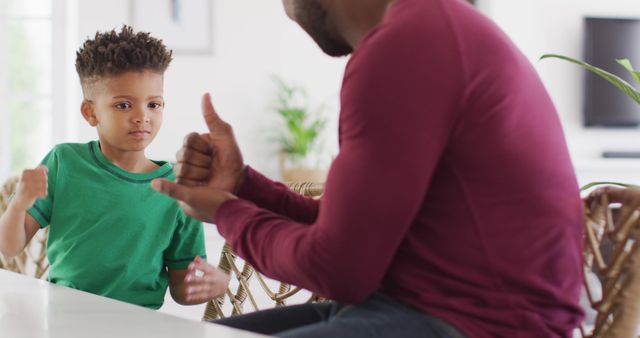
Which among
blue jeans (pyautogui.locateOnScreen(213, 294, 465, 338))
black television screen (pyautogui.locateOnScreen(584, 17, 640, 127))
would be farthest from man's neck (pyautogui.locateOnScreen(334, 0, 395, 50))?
black television screen (pyautogui.locateOnScreen(584, 17, 640, 127))

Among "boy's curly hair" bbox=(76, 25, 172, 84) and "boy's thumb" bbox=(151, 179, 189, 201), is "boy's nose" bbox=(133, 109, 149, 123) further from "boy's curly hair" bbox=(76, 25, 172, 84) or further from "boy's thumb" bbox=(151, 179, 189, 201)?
"boy's thumb" bbox=(151, 179, 189, 201)

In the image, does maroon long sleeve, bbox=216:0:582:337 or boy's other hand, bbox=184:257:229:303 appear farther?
boy's other hand, bbox=184:257:229:303

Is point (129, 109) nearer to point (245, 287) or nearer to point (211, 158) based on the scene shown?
point (245, 287)

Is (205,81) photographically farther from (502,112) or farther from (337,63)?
(502,112)

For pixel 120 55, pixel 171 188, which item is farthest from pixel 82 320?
pixel 120 55

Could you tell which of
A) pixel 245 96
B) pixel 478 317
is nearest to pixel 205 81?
pixel 245 96

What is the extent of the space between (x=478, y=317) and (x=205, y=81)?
4.53 metres

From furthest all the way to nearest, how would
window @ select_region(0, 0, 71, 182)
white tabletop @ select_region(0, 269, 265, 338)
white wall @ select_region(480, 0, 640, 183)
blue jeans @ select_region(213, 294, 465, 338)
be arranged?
white wall @ select_region(480, 0, 640, 183) → window @ select_region(0, 0, 71, 182) → blue jeans @ select_region(213, 294, 465, 338) → white tabletop @ select_region(0, 269, 265, 338)

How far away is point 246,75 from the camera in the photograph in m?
5.42

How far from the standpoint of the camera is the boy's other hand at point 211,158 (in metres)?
1.15

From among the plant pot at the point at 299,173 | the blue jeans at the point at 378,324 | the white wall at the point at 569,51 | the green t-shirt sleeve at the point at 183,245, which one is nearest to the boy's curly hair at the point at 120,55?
the green t-shirt sleeve at the point at 183,245

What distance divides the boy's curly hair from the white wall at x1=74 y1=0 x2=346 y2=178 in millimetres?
3385

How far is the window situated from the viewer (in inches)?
196

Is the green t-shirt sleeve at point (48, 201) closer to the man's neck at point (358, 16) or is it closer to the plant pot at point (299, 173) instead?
the man's neck at point (358, 16)
